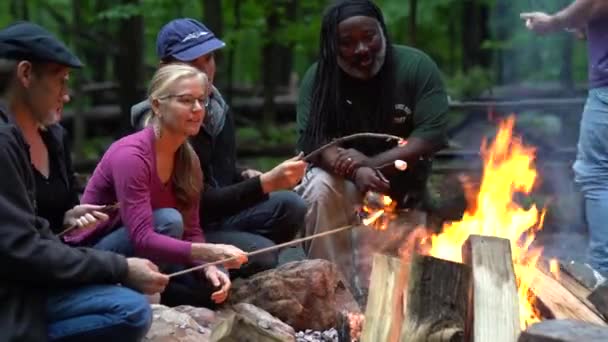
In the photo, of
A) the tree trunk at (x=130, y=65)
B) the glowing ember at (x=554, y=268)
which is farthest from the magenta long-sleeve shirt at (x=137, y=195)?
the tree trunk at (x=130, y=65)

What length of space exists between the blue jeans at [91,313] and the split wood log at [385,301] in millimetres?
924

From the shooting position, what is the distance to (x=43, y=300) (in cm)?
340

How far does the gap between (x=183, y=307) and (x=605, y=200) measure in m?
2.33

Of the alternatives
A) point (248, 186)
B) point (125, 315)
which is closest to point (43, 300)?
point (125, 315)

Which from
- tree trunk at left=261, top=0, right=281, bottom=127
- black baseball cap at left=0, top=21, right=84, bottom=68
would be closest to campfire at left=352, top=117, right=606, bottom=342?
black baseball cap at left=0, top=21, right=84, bottom=68

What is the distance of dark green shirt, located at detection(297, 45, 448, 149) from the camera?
5.76m

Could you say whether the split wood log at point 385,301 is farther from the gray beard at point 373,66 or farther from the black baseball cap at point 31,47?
the gray beard at point 373,66

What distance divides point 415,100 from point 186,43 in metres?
1.46

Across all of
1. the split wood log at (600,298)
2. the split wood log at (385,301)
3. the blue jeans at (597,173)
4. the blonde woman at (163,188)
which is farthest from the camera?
the blue jeans at (597,173)

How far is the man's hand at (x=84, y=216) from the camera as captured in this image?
404cm

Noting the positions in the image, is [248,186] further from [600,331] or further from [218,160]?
[600,331]

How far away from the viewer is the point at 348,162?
18.1ft

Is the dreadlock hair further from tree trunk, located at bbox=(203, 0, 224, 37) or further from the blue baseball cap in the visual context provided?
tree trunk, located at bbox=(203, 0, 224, 37)

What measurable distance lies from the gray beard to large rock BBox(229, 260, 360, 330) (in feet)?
4.43
